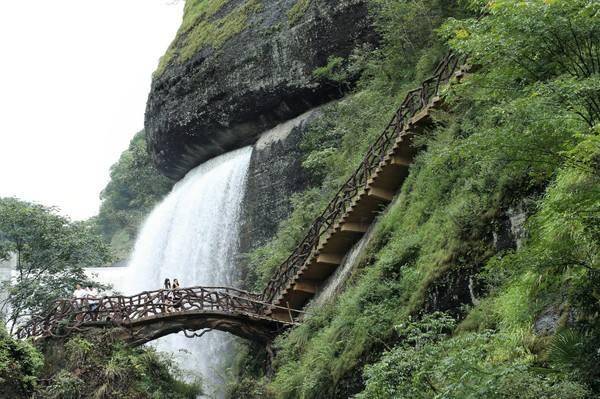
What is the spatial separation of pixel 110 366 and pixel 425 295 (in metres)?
7.81

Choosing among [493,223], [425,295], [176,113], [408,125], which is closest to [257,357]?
[408,125]

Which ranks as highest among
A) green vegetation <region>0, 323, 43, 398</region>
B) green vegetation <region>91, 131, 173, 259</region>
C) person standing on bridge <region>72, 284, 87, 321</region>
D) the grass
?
the grass

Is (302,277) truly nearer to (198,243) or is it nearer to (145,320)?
(145,320)

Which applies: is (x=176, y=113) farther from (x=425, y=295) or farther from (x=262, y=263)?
(x=425, y=295)

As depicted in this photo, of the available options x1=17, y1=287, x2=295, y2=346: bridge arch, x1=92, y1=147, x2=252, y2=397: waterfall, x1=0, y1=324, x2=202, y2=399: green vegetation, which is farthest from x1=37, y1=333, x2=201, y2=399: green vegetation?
x1=92, y1=147, x2=252, y2=397: waterfall

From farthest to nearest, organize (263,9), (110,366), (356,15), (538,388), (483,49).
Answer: (263,9) < (356,15) < (110,366) < (483,49) < (538,388)

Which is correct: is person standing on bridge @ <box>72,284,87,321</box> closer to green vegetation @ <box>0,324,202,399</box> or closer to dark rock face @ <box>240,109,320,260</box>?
green vegetation @ <box>0,324,202,399</box>

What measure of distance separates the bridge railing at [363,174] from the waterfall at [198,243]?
4862 mm

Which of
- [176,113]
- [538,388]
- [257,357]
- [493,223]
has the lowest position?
[257,357]

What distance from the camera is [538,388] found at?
5734 mm

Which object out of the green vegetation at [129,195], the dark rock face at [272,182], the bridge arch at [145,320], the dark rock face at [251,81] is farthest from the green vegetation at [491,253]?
the green vegetation at [129,195]

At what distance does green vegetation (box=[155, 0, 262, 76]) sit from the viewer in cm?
2923

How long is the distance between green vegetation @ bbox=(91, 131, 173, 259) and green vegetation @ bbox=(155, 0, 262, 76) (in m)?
8.87

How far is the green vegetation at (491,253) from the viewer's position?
6.08 meters
